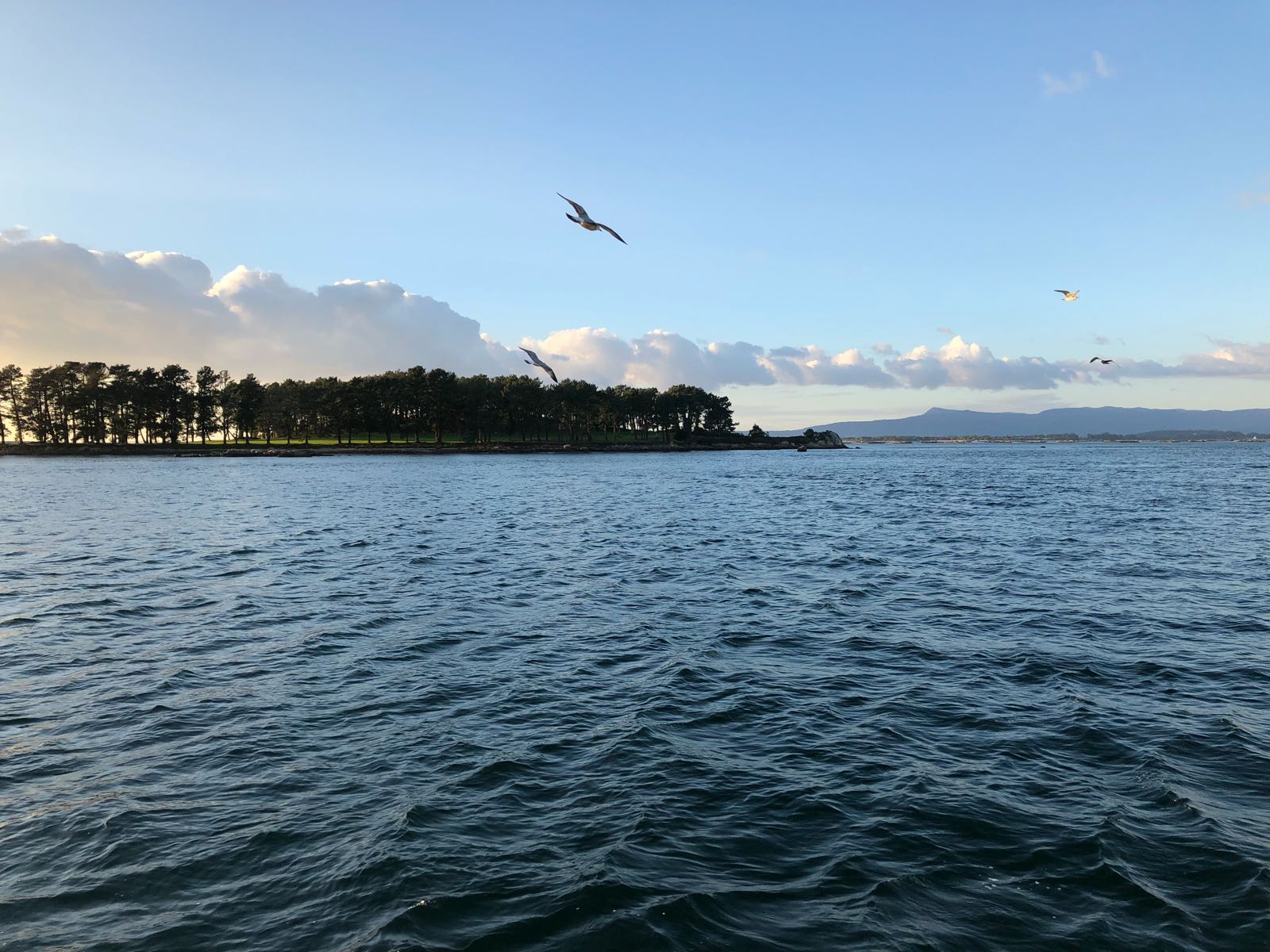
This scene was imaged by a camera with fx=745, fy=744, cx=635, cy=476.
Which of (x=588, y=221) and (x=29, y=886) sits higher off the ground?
(x=588, y=221)

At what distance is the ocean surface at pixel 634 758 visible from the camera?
30.3 feet

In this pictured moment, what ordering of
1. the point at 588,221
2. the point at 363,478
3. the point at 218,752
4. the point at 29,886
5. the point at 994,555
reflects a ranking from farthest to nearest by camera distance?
1. the point at 363,478
2. the point at 994,555
3. the point at 588,221
4. the point at 218,752
5. the point at 29,886

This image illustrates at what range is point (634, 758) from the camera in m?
13.8

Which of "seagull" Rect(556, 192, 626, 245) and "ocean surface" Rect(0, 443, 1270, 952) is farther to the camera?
"seagull" Rect(556, 192, 626, 245)

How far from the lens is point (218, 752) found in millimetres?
13875

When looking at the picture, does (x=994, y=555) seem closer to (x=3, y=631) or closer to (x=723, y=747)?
(x=723, y=747)

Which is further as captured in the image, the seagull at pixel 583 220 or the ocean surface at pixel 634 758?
the seagull at pixel 583 220

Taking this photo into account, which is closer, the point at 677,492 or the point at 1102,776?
the point at 1102,776

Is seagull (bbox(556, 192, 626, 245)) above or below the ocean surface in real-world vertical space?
above

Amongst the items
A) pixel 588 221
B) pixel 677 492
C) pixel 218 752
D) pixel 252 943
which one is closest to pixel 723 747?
pixel 252 943

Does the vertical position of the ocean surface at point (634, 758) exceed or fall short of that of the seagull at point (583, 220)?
it falls short

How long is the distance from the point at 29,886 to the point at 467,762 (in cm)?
616

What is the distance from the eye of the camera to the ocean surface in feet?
30.3

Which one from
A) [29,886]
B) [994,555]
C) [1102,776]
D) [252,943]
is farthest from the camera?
[994,555]
